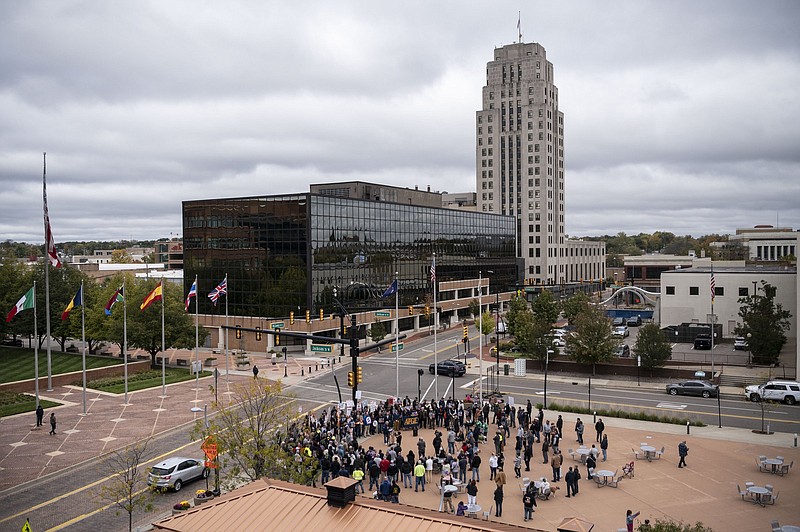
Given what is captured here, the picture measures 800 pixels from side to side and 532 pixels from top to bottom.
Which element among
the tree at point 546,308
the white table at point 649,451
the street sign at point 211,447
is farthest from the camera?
the tree at point 546,308

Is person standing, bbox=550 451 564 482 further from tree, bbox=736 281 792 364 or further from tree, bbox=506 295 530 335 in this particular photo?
tree, bbox=506 295 530 335

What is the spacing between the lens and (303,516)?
15555 mm

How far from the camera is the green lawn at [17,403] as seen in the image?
138 ft

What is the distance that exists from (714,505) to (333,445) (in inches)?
635

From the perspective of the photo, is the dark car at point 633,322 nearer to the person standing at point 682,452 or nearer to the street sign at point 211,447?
the person standing at point 682,452

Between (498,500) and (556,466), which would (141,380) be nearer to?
(556,466)

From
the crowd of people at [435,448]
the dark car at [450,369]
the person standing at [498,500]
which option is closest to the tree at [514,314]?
the dark car at [450,369]

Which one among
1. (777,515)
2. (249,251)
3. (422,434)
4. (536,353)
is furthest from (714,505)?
(249,251)

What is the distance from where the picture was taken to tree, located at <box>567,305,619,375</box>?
52719 millimetres

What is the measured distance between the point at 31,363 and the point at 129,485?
48.2m

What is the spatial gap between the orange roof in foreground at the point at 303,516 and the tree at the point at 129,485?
16.8 feet

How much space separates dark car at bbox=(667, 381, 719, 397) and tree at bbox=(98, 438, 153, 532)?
36.8m

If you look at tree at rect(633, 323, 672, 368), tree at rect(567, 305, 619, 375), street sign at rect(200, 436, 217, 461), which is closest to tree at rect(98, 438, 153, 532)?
street sign at rect(200, 436, 217, 461)

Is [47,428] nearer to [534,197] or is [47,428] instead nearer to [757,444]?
[757,444]
